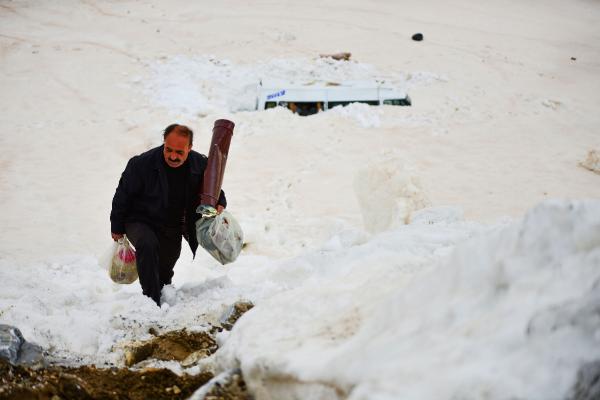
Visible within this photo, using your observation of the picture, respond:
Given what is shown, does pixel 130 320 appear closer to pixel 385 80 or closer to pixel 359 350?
pixel 359 350

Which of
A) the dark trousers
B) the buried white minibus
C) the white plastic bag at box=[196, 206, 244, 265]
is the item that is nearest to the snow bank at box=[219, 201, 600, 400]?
the white plastic bag at box=[196, 206, 244, 265]

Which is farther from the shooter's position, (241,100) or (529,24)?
(529,24)

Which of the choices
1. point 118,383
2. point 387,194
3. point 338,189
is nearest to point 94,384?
point 118,383

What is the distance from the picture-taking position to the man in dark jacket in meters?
3.45

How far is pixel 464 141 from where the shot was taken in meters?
10.2

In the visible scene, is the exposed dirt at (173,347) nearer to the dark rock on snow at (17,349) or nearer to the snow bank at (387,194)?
the dark rock on snow at (17,349)

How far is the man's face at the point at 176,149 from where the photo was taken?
3.42m

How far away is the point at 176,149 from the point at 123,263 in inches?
33.4

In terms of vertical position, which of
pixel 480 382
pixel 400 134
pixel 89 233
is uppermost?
pixel 480 382

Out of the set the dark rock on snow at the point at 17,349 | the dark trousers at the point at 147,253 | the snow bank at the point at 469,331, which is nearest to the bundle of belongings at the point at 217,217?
the dark trousers at the point at 147,253

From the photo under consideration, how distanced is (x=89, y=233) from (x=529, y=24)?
19144 mm

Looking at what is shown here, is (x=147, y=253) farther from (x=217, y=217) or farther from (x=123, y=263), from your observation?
(x=217, y=217)

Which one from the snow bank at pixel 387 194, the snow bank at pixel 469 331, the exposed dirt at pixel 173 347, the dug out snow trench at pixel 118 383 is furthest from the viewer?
the snow bank at pixel 387 194

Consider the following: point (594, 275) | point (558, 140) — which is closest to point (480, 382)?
point (594, 275)
